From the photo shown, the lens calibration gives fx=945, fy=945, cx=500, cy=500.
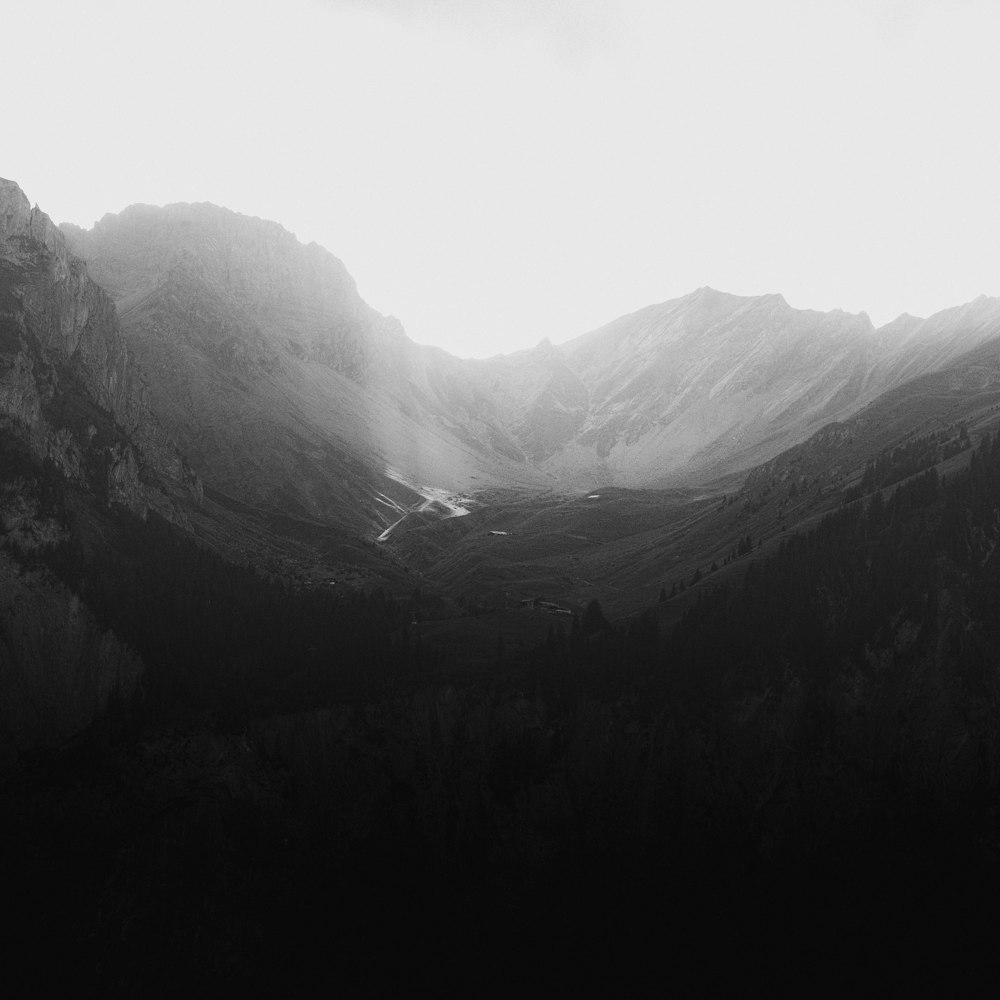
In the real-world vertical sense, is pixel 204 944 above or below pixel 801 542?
below

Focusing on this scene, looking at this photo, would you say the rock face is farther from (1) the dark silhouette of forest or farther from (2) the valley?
(1) the dark silhouette of forest

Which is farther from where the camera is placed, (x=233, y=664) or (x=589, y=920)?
(x=233, y=664)

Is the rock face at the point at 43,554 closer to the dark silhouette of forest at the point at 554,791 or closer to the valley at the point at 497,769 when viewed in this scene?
the valley at the point at 497,769

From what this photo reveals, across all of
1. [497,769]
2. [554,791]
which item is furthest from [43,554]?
[554,791]

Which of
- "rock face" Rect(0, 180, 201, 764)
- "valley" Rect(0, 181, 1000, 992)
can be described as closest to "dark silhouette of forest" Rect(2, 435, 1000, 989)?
"valley" Rect(0, 181, 1000, 992)

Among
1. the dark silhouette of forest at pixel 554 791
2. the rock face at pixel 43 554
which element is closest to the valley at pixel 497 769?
the dark silhouette of forest at pixel 554 791

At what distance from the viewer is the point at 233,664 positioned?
143750mm

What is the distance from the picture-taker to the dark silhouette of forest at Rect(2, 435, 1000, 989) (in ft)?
358

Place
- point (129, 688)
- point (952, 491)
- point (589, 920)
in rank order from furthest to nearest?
point (952, 491), point (129, 688), point (589, 920)

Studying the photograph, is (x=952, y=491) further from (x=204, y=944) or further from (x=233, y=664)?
(x=204, y=944)

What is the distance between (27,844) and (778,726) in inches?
3709

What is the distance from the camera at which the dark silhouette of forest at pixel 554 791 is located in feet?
358

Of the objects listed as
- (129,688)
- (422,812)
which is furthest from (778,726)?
(129,688)

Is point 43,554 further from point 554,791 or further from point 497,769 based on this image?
point 554,791
